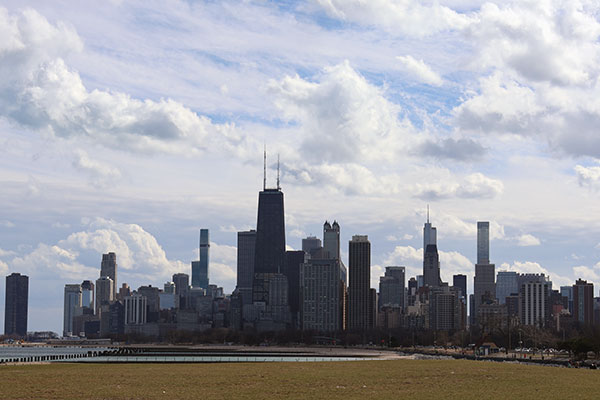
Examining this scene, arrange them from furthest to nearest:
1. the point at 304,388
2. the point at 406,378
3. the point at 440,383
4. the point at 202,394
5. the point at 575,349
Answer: the point at 575,349, the point at 406,378, the point at 440,383, the point at 304,388, the point at 202,394

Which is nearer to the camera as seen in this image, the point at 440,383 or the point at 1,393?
the point at 1,393

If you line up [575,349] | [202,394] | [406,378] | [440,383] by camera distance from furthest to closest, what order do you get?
[575,349]
[406,378]
[440,383]
[202,394]

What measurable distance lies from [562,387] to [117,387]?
3742 centimetres

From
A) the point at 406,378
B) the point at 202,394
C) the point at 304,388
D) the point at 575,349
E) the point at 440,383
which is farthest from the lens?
the point at 575,349

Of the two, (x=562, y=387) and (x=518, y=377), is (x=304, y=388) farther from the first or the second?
(x=518, y=377)

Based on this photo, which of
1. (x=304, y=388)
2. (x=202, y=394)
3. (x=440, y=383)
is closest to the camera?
(x=202, y=394)

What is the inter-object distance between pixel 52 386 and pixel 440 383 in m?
34.0

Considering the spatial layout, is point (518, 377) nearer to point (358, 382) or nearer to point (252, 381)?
point (358, 382)

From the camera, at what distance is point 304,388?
6950 cm

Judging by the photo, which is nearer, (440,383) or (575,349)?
(440,383)

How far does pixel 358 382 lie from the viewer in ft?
256

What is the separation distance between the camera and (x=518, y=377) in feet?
283

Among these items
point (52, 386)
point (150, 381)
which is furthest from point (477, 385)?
point (52, 386)

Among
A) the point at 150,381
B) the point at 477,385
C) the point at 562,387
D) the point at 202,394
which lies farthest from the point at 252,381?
the point at 562,387
